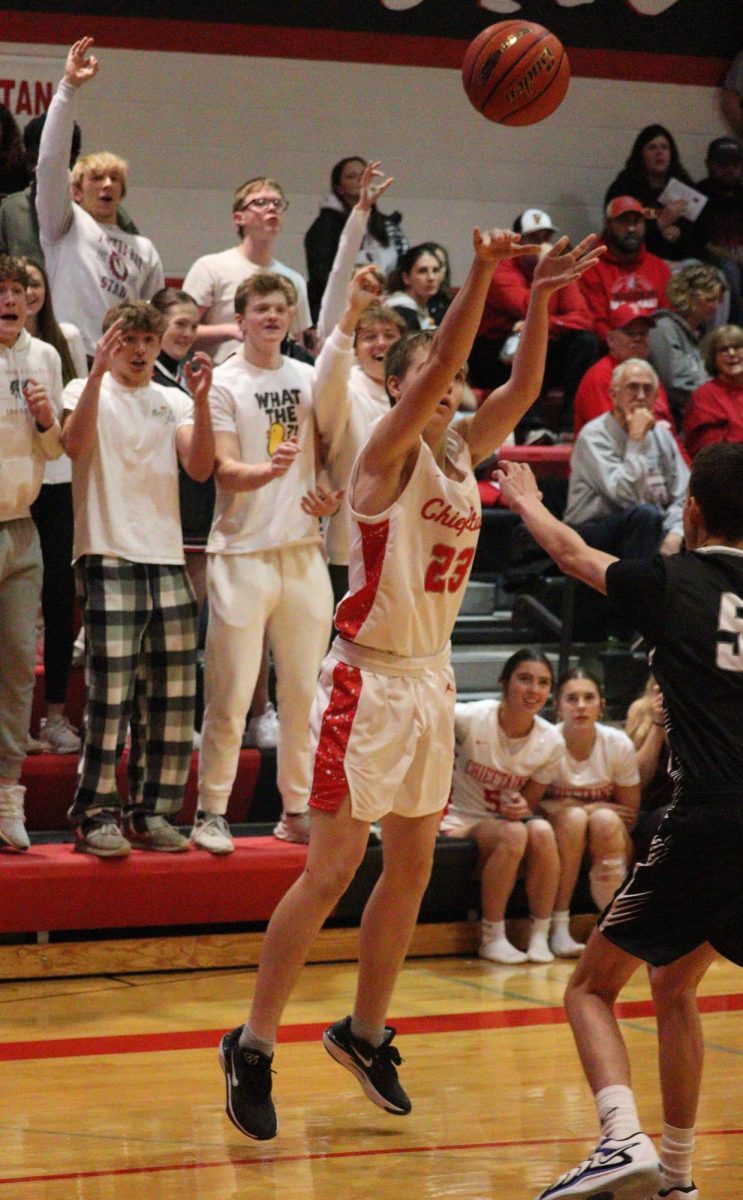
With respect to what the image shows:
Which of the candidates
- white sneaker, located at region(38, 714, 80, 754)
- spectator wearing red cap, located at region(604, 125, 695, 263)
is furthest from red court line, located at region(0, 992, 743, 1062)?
spectator wearing red cap, located at region(604, 125, 695, 263)

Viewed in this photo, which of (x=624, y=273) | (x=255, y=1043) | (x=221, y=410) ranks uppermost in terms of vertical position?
(x=624, y=273)

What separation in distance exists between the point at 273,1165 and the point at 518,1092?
0.95 meters

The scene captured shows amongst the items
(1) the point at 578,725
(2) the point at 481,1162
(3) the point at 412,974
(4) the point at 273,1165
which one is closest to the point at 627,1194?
(2) the point at 481,1162

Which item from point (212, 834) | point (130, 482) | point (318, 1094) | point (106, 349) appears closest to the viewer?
point (318, 1094)

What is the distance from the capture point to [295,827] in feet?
20.7

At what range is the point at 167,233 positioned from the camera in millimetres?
11211

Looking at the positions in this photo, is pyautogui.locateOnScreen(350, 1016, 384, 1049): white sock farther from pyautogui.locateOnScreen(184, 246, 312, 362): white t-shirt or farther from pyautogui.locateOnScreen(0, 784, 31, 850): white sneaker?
pyautogui.locateOnScreen(184, 246, 312, 362): white t-shirt

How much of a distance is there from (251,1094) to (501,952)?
2460mm

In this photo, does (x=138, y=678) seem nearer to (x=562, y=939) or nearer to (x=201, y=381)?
(x=201, y=381)

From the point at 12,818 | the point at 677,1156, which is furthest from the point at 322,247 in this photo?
the point at 677,1156

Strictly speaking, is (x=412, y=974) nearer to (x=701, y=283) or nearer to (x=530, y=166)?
(x=701, y=283)

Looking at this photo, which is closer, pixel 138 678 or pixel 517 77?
pixel 517 77

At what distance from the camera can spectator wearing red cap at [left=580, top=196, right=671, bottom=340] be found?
10305 mm

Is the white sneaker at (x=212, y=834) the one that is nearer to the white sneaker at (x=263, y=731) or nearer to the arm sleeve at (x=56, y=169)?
the white sneaker at (x=263, y=731)
